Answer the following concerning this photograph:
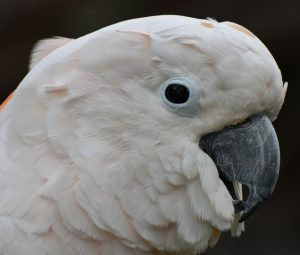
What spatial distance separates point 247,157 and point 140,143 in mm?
299

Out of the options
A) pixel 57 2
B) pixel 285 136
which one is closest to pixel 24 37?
pixel 57 2

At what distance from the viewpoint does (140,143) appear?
5.60 feet

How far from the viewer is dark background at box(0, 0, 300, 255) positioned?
Answer: 441cm

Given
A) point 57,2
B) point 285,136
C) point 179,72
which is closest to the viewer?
point 179,72

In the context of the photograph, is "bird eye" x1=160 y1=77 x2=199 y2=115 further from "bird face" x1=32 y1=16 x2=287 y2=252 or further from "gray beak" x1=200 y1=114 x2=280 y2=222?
"gray beak" x1=200 y1=114 x2=280 y2=222

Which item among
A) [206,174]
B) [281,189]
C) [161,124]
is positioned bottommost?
[281,189]

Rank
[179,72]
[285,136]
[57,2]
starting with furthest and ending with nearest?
[285,136], [57,2], [179,72]

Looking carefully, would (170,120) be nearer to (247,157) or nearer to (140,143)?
(140,143)

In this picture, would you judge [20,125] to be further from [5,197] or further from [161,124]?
[161,124]

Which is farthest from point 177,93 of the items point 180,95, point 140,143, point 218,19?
point 218,19

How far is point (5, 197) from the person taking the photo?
5.80ft

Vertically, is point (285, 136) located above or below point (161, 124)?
below

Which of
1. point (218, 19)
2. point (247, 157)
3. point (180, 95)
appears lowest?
point (218, 19)

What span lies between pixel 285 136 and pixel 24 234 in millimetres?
3329
